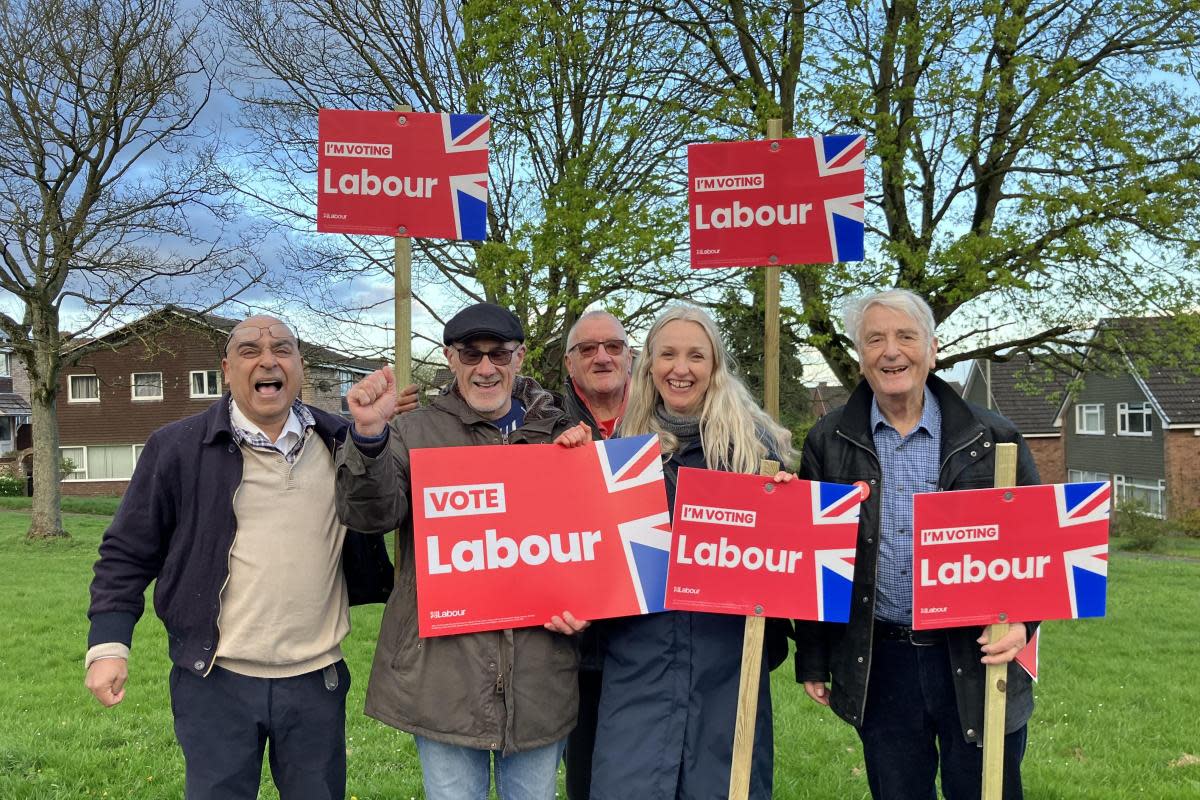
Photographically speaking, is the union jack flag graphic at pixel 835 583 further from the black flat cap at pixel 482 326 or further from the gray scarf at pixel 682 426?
the black flat cap at pixel 482 326

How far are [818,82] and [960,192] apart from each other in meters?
2.99

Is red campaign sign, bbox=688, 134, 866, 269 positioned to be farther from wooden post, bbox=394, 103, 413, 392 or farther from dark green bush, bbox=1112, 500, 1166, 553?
dark green bush, bbox=1112, 500, 1166, 553

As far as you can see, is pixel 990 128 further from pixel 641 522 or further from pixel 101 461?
pixel 101 461

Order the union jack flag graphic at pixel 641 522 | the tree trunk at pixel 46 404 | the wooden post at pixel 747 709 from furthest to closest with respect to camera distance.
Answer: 1. the tree trunk at pixel 46 404
2. the union jack flag graphic at pixel 641 522
3. the wooden post at pixel 747 709

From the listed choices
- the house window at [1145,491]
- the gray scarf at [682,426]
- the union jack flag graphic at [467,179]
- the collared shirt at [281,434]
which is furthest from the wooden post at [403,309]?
the house window at [1145,491]

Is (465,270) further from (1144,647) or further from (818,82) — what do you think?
(1144,647)

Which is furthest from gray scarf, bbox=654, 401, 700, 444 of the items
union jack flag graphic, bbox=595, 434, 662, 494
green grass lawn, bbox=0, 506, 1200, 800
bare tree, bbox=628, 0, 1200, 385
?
bare tree, bbox=628, 0, 1200, 385

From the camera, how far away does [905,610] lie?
3045 millimetres

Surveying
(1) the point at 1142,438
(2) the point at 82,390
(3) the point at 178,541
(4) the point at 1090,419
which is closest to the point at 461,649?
(3) the point at 178,541

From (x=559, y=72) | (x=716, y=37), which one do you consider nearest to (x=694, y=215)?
(x=559, y=72)

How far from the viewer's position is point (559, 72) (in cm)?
1323

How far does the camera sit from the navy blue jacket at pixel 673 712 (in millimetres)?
2803

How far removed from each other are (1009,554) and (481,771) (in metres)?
1.90

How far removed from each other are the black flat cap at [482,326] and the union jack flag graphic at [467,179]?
0.79 metres
